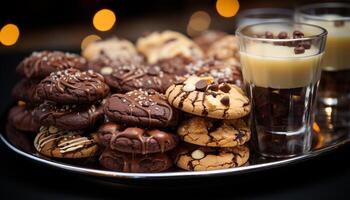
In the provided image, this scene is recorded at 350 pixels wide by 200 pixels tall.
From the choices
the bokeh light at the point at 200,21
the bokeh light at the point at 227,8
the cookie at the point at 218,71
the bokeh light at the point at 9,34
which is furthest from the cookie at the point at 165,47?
the bokeh light at the point at 227,8

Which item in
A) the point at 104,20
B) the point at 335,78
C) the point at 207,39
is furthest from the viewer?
the point at 104,20

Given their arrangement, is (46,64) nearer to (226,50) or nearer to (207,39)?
(226,50)

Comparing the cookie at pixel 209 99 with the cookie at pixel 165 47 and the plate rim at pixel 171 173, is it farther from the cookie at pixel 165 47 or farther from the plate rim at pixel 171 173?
the cookie at pixel 165 47

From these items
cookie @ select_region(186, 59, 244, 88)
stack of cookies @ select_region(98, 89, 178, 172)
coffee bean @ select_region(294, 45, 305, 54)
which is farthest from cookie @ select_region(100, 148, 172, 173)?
coffee bean @ select_region(294, 45, 305, 54)

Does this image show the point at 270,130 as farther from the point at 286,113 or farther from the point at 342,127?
the point at 342,127

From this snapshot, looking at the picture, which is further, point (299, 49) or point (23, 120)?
point (23, 120)

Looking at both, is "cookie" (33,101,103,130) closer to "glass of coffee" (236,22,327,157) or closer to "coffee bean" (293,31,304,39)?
"glass of coffee" (236,22,327,157)

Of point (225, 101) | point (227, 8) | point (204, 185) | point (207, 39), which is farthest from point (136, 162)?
point (227, 8)
